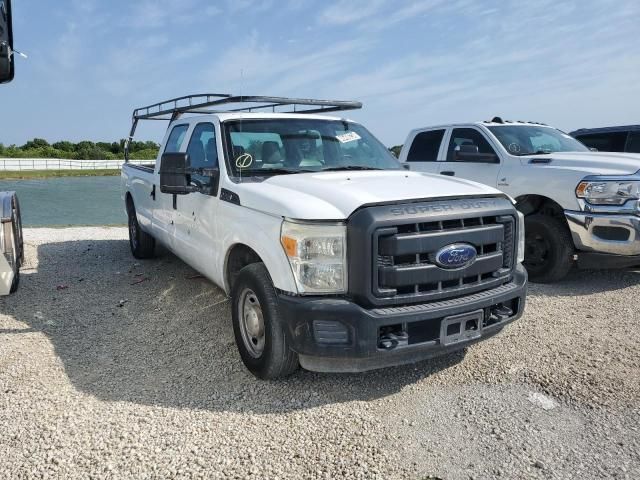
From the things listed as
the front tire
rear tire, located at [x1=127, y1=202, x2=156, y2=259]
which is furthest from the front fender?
rear tire, located at [x1=127, y1=202, x2=156, y2=259]

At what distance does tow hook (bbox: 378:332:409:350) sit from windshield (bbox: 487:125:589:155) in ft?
15.3

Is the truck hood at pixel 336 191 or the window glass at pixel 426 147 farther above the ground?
the window glass at pixel 426 147

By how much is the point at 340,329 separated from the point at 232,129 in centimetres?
223

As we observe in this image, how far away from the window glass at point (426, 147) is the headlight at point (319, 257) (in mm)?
5379

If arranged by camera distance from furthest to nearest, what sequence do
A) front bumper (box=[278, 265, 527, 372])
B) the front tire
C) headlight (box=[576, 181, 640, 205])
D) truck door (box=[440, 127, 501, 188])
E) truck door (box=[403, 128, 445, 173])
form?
truck door (box=[403, 128, 445, 173]), truck door (box=[440, 127, 501, 188]), headlight (box=[576, 181, 640, 205]), the front tire, front bumper (box=[278, 265, 527, 372])

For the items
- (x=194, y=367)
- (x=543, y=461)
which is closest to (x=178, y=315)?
(x=194, y=367)

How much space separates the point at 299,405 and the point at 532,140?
5619 mm

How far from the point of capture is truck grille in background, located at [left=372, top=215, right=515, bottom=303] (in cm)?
311

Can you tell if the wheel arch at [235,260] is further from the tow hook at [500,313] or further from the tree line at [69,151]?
the tree line at [69,151]

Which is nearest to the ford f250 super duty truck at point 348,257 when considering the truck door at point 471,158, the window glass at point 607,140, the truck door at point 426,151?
the truck door at point 471,158

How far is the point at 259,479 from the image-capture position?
102 inches

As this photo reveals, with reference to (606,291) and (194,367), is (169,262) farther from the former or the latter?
(606,291)

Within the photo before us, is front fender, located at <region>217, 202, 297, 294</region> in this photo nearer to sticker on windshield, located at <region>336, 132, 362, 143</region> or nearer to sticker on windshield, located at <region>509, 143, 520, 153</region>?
sticker on windshield, located at <region>336, 132, 362, 143</region>

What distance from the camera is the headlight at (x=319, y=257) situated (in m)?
3.13
